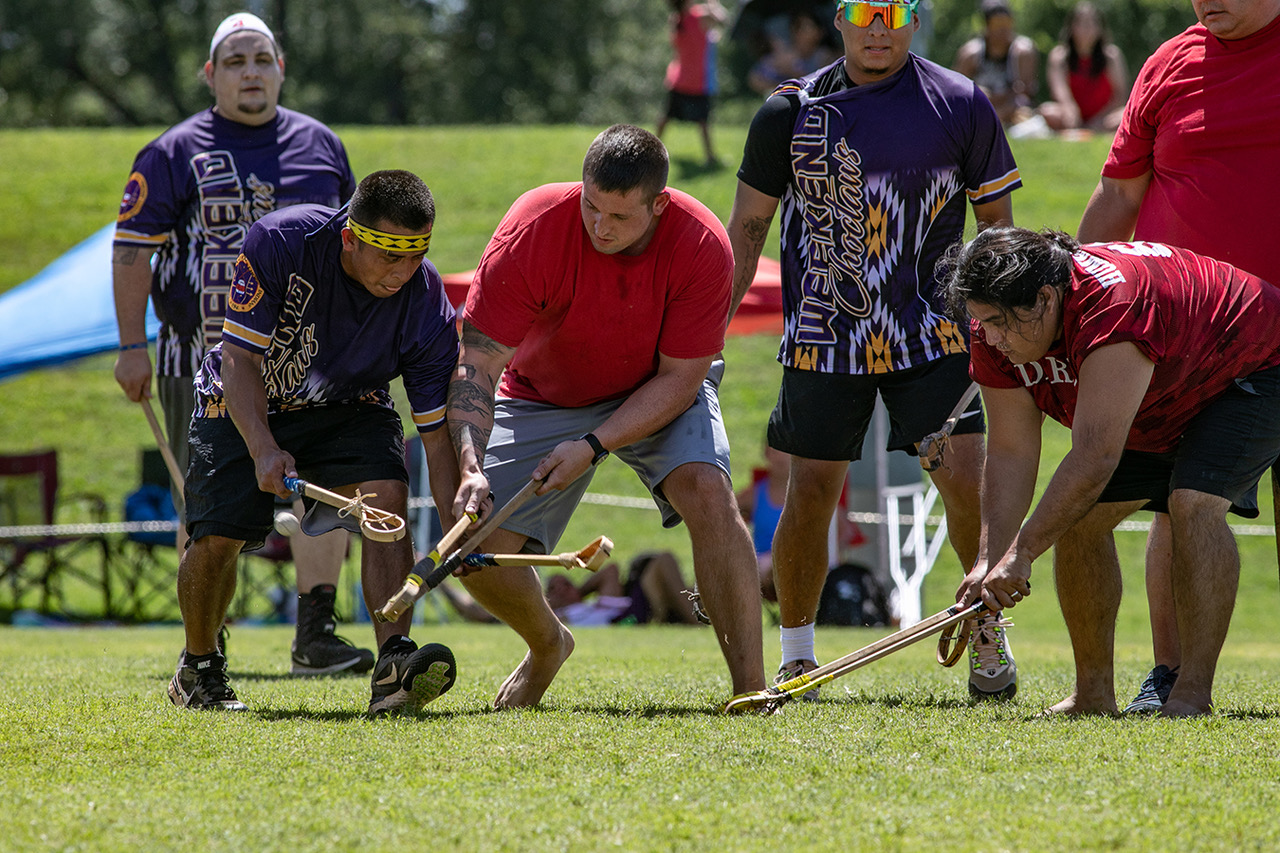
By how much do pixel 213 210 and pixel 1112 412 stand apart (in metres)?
3.66

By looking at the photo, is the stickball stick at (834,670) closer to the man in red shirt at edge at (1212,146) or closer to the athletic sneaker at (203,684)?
Answer: the man in red shirt at edge at (1212,146)

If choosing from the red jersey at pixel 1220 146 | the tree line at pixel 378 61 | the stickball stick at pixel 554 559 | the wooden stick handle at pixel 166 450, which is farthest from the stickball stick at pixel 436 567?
the tree line at pixel 378 61

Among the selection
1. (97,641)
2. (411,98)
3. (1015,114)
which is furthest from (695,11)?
(411,98)

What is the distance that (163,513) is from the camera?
10.0m

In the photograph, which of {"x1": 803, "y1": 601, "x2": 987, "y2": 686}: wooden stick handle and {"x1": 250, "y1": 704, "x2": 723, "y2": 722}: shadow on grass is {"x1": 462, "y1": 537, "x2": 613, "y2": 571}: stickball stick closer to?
{"x1": 250, "y1": 704, "x2": 723, "y2": 722}: shadow on grass

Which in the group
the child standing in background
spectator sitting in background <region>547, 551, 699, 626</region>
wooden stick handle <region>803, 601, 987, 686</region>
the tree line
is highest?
the tree line

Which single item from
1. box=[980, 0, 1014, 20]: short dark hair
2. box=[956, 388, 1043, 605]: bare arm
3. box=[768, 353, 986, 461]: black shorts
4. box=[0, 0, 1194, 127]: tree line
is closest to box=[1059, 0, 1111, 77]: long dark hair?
box=[980, 0, 1014, 20]: short dark hair

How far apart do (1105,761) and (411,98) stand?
122 feet

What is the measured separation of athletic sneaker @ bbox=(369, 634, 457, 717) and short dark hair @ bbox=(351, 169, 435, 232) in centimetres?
124

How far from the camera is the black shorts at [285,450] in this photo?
426 cm

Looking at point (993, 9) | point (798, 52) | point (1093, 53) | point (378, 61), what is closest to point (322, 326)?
point (993, 9)

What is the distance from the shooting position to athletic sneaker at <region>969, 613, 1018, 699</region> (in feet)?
15.0

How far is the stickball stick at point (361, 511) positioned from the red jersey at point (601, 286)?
0.65 m

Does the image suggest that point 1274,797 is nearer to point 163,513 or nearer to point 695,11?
point 163,513
